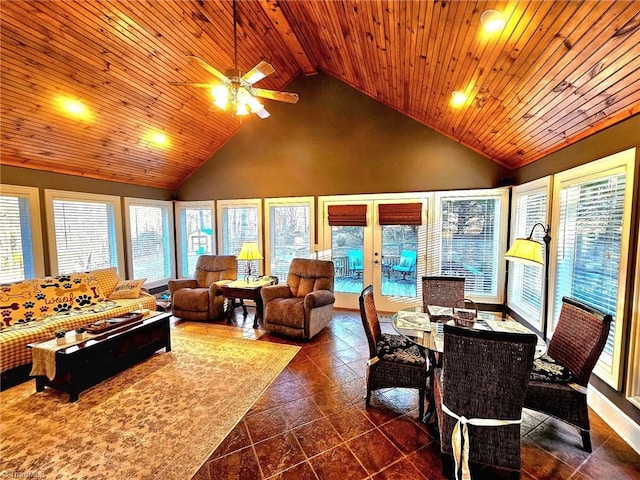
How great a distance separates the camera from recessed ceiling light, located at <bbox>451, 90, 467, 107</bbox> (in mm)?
2922

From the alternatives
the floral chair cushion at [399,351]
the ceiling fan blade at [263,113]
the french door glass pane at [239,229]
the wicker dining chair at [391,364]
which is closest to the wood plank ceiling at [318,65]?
the ceiling fan blade at [263,113]

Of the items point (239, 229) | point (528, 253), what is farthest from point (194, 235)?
point (528, 253)

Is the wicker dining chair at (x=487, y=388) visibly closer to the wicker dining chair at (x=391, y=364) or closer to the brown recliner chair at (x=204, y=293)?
the wicker dining chair at (x=391, y=364)

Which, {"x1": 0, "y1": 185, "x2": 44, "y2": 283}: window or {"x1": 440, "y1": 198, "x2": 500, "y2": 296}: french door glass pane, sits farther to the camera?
{"x1": 440, "y1": 198, "x2": 500, "y2": 296}: french door glass pane

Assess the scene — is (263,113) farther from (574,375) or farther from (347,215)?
(574,375)

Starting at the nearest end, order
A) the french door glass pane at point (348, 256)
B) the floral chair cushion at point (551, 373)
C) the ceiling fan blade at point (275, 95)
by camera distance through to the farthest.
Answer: the floral chair cushion at point (551, 373), the ceiling fan blade at point (275, 95), the french door glass pane at point (348, 256)

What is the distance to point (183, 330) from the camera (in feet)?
13.7

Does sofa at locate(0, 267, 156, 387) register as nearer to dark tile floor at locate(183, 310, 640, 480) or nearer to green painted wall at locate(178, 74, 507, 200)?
dark tile floor at locate(183, 310, 640, 480)

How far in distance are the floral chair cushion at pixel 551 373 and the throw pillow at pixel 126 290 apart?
4.71 m

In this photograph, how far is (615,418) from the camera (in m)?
2.11

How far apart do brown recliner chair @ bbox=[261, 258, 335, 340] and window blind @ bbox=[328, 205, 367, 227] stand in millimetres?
1002

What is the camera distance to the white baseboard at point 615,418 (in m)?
1.93

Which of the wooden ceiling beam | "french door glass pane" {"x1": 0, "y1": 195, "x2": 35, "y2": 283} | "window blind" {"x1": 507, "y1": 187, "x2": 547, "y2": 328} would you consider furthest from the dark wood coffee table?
"window blind" {"x1": 507, "y1": 187, "x2": 547, "y2": 328}

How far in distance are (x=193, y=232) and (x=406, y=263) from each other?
14.5ft
